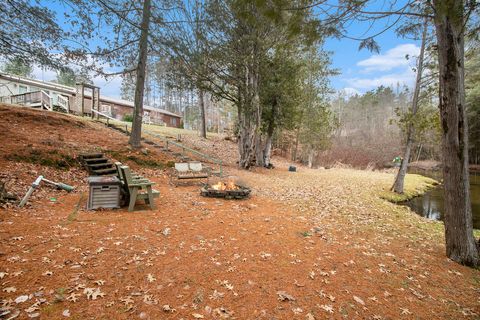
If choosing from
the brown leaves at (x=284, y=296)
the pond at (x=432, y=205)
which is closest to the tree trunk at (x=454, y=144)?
the brown leaves at (x=284, y=296)

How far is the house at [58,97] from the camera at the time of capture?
18422 millimetres

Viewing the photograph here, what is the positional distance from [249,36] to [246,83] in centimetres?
248

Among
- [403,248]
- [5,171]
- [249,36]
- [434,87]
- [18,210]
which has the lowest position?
[403,248]

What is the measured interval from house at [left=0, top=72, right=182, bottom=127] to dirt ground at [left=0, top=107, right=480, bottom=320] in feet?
33.6

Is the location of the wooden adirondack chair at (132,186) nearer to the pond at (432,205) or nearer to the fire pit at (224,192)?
the fire pit at (224,192)

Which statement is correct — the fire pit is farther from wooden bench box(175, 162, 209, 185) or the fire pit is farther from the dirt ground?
wooden bench box(175, 162, 209, 185)

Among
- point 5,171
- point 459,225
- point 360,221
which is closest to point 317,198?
point 360,221

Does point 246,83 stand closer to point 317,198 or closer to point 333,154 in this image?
point 317,198

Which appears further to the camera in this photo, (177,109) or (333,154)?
(177,109)

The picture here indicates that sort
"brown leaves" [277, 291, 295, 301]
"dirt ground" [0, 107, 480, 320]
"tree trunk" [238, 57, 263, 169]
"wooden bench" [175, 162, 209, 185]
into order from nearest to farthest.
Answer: "dirt ground" [0, 107, 480, 320], "brown leaves" [277, 291, 295, 301], "wooden bench" [175, 162, 209, 185], "tree trunk" [238, 57, 263, 169]

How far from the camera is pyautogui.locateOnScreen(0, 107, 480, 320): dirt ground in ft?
9.34

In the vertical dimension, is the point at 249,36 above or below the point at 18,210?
above

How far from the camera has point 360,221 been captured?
686 centimetres

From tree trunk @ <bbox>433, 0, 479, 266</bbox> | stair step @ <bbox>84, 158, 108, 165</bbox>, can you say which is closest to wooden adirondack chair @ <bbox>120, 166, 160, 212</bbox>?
stair step @ <bbox>84, 158, 108, 165</bbox>
